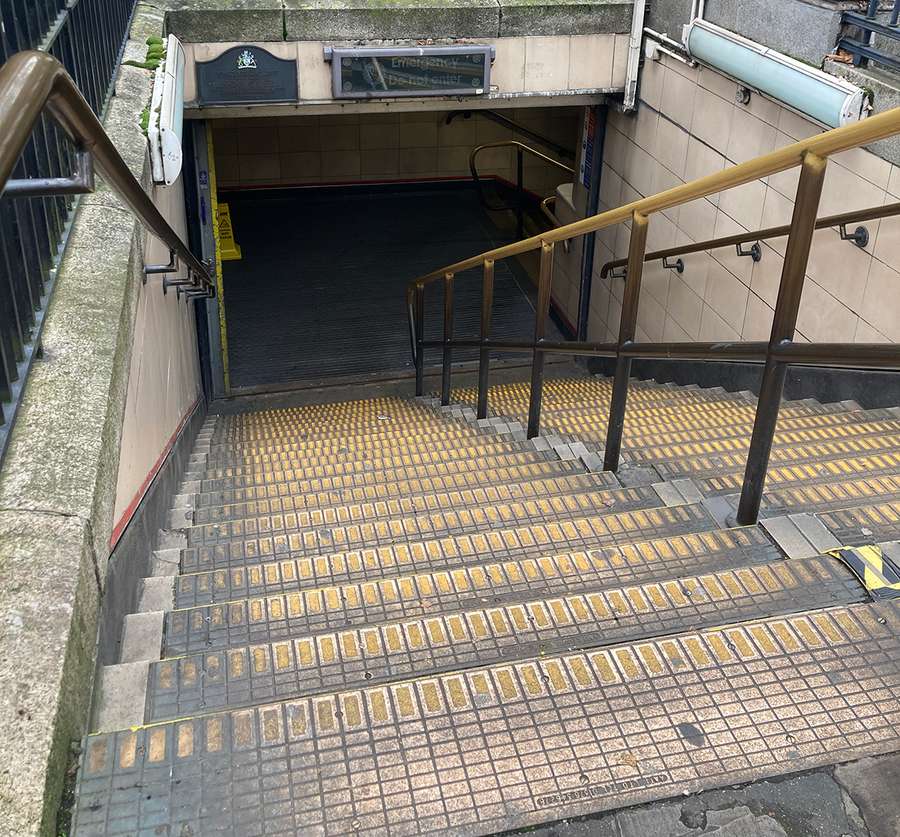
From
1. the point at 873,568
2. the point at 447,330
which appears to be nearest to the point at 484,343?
the point at 447,330

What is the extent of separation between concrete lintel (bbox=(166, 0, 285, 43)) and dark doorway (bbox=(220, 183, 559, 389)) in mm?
2898

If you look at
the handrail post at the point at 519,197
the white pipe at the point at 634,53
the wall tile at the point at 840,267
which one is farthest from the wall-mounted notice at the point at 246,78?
the handrail post at the point at 519,197

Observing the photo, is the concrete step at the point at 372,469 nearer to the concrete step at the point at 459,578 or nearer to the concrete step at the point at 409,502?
the concrete step at the point at 409,502

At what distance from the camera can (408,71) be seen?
6.67 metres

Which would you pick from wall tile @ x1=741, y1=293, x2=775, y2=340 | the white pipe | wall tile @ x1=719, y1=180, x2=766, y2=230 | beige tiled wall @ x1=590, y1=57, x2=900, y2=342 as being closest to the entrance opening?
beige tiled wall @ x1=590, y1=57, x2=900, y2=342

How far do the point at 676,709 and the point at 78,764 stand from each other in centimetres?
104

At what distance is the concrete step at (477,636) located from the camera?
5.97 feet

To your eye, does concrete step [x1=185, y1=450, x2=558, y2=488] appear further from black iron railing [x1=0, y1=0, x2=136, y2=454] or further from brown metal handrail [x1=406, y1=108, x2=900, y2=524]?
black iron railing [x1=0, y1=0, x2=136, y2=454]

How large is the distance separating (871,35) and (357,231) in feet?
24.4

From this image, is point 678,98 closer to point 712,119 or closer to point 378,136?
point 712,119

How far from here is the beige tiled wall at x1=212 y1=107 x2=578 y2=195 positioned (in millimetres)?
11633

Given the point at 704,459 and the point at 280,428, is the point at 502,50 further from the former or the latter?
the point at 704,459

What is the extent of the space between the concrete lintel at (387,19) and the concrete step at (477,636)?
5.42m

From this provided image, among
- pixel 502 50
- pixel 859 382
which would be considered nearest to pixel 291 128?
pixel 502 50
